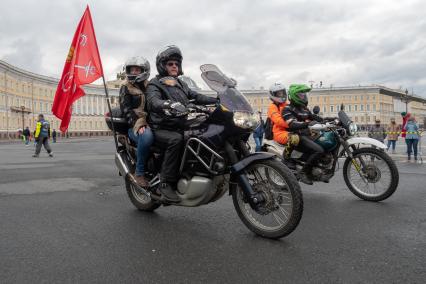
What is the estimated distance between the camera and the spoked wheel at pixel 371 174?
5574 millimetres

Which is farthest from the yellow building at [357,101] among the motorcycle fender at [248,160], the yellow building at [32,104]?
the motorcycle fender at [248,160]

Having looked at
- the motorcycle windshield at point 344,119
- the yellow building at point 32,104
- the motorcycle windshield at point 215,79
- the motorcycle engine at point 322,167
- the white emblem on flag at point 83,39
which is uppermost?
the yellow building at point 32,104

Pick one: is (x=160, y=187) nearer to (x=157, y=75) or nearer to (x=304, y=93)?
(x=157, y=75)

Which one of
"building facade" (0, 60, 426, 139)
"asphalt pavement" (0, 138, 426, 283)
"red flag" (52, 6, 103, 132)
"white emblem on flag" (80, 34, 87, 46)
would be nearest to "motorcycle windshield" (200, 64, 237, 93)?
"asphalt pavement" (0, 138, 426, 283)

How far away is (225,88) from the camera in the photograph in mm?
3965

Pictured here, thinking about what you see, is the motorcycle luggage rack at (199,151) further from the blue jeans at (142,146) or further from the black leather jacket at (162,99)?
the blue jeans at (142,146)

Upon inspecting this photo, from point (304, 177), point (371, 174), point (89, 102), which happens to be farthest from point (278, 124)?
point (89, 102)

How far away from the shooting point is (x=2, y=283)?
9.04 feet

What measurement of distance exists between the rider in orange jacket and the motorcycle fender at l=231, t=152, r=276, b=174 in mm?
2619

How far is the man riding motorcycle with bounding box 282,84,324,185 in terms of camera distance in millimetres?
5980

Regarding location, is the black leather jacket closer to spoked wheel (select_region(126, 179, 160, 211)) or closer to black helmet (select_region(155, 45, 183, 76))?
black helmet (select_region(155, 45, 183, 76))

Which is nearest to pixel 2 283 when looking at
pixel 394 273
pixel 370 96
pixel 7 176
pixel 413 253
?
pixel 394 273

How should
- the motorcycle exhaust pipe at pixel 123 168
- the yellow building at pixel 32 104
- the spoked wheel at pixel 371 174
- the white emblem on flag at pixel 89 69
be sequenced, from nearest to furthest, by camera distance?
the motorcycle exhaust pipe at pixel 123 168
the spoked wheel at pixel 371 174
the white emblem on flag at pixel 89 69
the yellow building at pixel 32 104

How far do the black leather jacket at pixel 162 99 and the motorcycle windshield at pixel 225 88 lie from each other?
0.44 m
